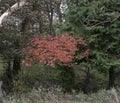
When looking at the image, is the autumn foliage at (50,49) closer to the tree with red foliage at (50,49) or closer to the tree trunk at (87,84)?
the tree with red foliage at (50,49)

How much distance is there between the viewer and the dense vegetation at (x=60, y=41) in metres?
17.8

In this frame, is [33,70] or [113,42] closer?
[113,42]

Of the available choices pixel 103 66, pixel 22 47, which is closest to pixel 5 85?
pixel 22 47

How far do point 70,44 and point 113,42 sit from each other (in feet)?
9.45

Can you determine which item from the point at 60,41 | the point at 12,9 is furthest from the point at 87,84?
the point at 12,9

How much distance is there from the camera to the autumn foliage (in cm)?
1728

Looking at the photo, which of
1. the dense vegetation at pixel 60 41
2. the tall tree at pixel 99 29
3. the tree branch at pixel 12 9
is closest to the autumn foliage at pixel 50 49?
the dense vegetation at pixel 60 41

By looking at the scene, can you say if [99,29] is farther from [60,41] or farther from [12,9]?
[12,9]

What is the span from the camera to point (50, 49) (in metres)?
17.2

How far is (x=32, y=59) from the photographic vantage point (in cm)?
1792

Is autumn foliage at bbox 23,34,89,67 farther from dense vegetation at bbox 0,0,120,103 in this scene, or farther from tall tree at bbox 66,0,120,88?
tall tree at bbox 66,0,120,88

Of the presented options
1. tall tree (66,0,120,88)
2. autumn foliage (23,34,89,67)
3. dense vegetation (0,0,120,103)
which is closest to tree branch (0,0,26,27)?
dense vegetation (0,0,120,103)

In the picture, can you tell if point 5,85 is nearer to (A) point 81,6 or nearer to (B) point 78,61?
(B) point 78,61

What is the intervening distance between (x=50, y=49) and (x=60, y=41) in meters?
0.85
